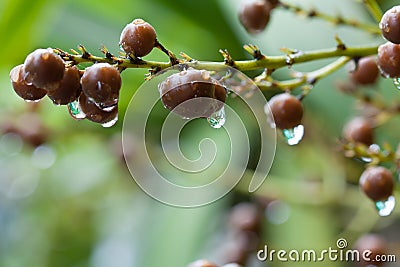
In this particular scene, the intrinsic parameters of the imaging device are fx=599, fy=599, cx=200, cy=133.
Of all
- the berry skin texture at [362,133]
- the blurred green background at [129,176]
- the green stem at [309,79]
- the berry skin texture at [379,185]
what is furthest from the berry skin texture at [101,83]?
the blurred green background at [129,176]

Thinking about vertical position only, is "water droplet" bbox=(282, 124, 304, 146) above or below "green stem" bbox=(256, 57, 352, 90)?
below

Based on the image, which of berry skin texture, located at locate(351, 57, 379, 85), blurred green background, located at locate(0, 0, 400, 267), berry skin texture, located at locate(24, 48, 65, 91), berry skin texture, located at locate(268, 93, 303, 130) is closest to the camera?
berry skin texture, located at locate(24, 48, 65, 91)

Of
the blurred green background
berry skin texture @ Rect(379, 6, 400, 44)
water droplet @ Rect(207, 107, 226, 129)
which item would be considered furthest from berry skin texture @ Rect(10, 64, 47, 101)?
the blurred green background

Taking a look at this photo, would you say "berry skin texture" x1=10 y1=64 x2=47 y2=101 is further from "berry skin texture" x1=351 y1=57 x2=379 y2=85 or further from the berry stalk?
"berry skin texture" x1=351 y1=57 x2=379 y2=85

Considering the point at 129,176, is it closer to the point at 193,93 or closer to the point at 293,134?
the point at 293,134

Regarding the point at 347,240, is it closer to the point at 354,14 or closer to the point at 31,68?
the point at 354,14

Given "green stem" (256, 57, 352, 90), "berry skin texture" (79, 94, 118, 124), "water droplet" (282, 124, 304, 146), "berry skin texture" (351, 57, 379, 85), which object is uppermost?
"berry skin texture" (79, 94, 118, 124)

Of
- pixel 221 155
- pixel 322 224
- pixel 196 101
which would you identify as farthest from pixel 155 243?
pixel 196 101
